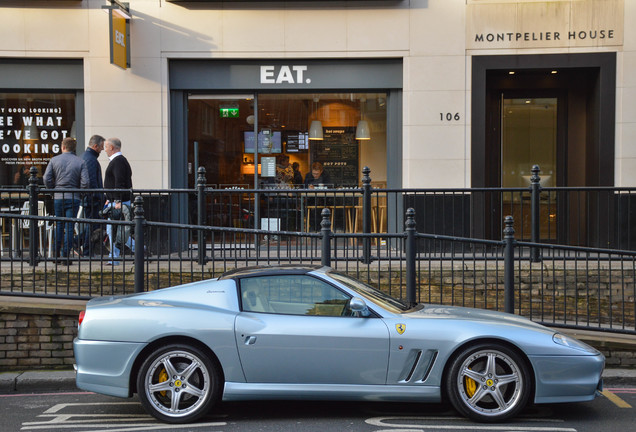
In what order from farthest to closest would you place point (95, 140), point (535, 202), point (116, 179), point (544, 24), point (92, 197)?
point (544, 24) → point (95, 140) → point (116, 179) → point (535, 202) → point (92, 197)

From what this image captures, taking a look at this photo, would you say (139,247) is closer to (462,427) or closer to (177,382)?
(177,382)

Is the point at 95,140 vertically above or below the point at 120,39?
below

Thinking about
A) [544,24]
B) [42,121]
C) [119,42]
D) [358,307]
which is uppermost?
[544,24]

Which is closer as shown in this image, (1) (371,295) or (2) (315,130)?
(1) (371,295)

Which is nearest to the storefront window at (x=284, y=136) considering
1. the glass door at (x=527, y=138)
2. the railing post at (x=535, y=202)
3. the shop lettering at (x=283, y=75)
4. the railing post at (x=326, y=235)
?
the shop lettering at (x=283, y=75)

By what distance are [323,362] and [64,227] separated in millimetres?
4347

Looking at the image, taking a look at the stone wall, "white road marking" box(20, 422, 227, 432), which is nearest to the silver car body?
"white road marking" box(20, 422, 227, 432)

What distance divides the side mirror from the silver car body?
0.09 metres

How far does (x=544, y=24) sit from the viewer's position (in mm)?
11953

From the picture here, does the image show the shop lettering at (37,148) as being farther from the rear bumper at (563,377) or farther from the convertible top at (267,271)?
the rear bumper at (563,377)

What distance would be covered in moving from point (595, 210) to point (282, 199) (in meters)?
5.77

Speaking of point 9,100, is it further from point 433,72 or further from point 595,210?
point 595,210

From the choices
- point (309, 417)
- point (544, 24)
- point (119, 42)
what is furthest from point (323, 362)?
point (544, 24)

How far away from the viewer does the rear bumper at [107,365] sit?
19.5 ft
